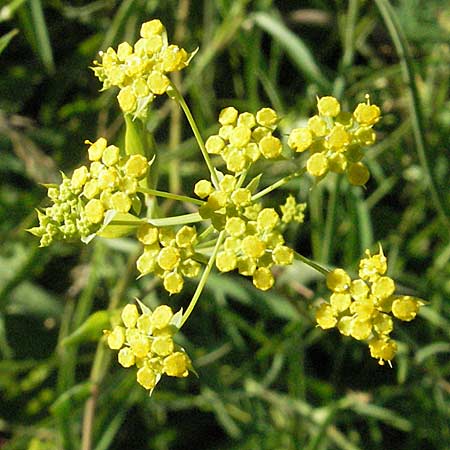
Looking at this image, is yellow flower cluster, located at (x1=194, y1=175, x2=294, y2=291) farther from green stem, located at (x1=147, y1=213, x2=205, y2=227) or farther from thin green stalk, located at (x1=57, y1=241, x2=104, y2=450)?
thin green stalk, located at (x1=57, y1=241, x2=104, y2=450)

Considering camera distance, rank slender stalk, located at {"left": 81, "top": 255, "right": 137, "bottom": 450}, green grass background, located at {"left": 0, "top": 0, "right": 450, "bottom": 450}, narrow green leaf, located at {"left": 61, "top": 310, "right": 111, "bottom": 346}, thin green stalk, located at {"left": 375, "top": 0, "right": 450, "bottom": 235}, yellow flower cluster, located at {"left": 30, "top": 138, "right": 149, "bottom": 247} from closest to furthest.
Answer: yellow flower cluster, located at {"left": 30, "top": 138, "right": 149, "bottom": 247}, narrow green leaf, located at {"left": 61, "top": 310, "right": 111, "bottom": 346}, thin green stalk, located at {"left": 375, "top": 0, "right": 450, "bottom": 235}, slender stalk, located at {"left": 81, "top": 255, "right": 137, "bottom": 450}, green grass background, located at {"left": 0, "top": 0, "right": 450, "bottom": 450}

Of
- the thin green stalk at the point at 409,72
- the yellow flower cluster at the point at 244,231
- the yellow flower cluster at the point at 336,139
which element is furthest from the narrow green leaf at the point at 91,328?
the thin green stalk at the point at 409,72

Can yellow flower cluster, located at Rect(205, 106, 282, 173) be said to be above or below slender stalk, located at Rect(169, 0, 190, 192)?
above

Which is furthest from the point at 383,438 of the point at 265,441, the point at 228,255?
the point at 228,255

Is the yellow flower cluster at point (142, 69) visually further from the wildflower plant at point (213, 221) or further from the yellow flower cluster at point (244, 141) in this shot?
the yellow flower cluster at point (244, 141)

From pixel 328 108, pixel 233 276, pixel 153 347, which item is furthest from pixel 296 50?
pixel 153 347

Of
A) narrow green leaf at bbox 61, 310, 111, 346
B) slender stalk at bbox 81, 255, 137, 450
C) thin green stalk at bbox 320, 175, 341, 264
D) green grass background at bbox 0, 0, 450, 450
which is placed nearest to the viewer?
narrow green leaf at bbox 61, 310, 111, 346

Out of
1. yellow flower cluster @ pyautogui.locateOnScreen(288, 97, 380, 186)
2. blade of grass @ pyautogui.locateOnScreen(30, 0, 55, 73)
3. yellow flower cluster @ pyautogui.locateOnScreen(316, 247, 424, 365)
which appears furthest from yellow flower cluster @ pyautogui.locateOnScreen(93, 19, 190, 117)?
blade of grass @ pyautogui.locateOnScreen(30, 0, 55, 73)
